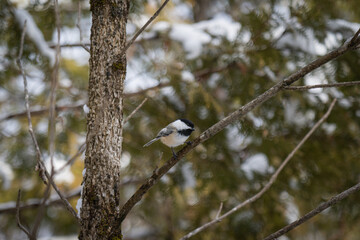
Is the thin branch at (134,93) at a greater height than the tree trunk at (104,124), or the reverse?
the thin branch at (134,93)

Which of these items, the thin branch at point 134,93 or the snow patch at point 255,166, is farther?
the snow patch at point 255,166

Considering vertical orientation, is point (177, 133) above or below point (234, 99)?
below

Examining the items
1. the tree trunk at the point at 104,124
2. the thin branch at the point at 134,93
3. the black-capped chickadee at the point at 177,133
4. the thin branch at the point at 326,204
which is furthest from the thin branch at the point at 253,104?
the thin branch at the point at 134,93

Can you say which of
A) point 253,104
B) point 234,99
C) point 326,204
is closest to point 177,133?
point 253,104

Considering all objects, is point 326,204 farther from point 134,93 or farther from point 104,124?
point 134,93

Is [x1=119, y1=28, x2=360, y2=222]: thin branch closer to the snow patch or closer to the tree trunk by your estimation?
the tree trunk

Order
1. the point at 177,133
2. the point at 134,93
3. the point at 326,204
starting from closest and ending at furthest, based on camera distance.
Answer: the point at 326,204 → the point at 177,133 → the point at 134,93

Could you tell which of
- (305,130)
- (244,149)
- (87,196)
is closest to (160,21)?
(244,149)

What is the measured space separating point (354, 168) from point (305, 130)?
2.02 ft

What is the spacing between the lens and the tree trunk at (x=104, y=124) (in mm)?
1230

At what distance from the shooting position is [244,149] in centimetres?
365

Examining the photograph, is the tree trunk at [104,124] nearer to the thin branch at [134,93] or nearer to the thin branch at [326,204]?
the thin branch at [326,204]

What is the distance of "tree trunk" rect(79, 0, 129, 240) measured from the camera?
1.23 metres

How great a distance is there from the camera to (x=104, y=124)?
130 cm
